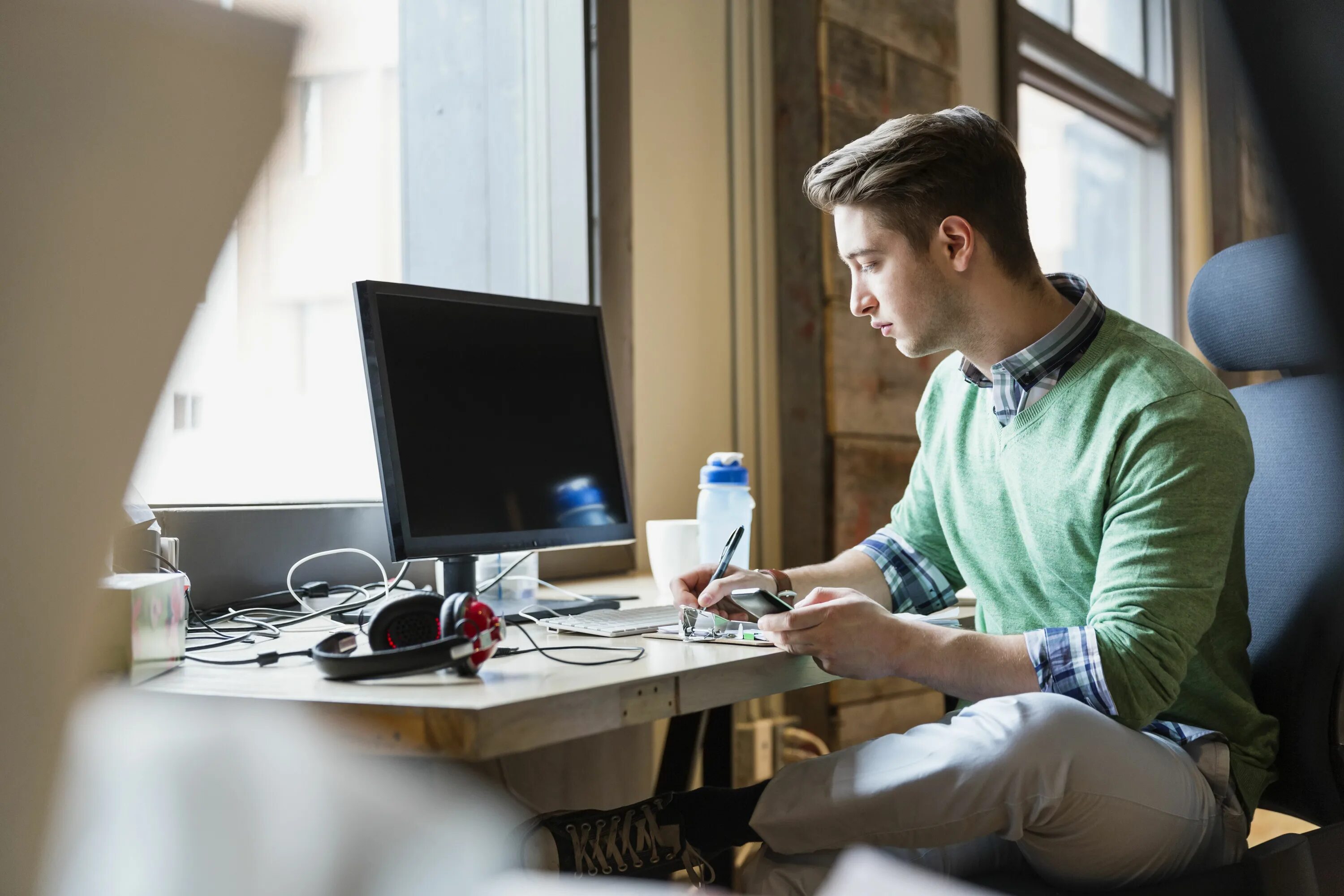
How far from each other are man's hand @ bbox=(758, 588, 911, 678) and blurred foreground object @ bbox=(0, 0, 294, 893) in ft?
2.78

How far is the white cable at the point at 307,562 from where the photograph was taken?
1365 millimetres

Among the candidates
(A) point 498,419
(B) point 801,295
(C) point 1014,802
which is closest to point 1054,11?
(B) point 801,295

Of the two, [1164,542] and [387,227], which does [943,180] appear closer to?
[1164,542]

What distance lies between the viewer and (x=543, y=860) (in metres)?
1.13

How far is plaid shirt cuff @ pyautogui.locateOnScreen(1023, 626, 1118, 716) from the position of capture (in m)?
1.03

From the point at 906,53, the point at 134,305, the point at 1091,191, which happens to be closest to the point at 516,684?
the point at 134,305

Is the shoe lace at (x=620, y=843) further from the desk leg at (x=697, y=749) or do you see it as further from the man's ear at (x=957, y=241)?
the man's ear at (x=957, y=241)

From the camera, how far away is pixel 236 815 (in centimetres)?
52

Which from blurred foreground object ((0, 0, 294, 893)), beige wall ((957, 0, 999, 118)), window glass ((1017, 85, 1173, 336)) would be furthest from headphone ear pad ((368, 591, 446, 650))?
window glass ((1017, 85, 1173, 336))

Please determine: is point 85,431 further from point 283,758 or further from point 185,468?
point 185,468

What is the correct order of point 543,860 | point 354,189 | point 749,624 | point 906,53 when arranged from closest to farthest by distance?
point 543,860 → point 749,624 → point 354,189 → point 906,53

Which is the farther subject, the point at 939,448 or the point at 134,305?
the point at 939,448

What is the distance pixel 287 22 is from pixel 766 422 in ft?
7.15

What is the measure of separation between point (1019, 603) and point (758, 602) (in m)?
0.38
